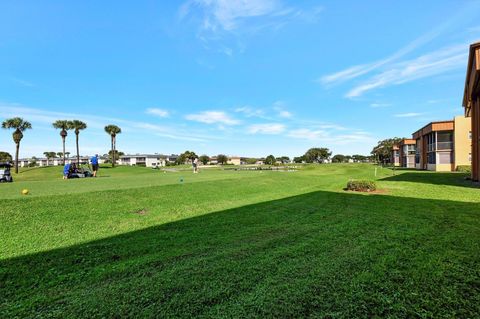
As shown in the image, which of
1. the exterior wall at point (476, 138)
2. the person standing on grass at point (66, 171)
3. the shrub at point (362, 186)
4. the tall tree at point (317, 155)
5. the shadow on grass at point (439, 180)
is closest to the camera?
the shrub at point (362, 186)

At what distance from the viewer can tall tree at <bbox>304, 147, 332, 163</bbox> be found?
11644 cm

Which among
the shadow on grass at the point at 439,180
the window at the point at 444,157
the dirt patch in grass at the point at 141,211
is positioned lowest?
the shadow on grass at the point at 439,180

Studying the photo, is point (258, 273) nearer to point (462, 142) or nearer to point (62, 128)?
point (462, 142)

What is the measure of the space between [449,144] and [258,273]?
4695cm

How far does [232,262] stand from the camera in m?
4.26

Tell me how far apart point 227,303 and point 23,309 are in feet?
7.55

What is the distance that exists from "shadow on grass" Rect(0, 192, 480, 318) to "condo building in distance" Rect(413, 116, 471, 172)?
1586 inches

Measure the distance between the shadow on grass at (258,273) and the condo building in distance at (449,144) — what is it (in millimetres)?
40292

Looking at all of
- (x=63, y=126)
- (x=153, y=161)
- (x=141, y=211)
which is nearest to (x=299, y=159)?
(x=153, y=161)

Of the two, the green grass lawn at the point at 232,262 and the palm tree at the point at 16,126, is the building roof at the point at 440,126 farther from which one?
the palm tree at the point at 16,126

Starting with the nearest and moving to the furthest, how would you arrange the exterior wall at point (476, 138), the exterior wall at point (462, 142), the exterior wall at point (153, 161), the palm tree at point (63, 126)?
the exterior wall at point (476, 138) < the exterior wall at point (462, 142) < the palm tree at point (63, 126) < the exterior wall at point (153, 161)

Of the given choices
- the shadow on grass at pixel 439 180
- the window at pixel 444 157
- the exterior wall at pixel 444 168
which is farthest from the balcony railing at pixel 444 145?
the shadow on grass at pixel 439 180

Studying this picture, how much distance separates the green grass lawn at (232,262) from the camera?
9.84ft

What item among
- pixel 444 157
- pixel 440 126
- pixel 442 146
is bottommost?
pixel 444 157
